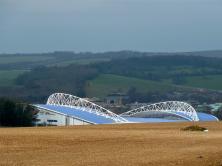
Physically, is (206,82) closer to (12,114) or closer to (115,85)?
(115,85)

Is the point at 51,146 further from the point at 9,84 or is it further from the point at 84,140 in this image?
the point at 9,84

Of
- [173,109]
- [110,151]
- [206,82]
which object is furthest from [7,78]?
[110,151]

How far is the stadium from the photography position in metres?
85.7

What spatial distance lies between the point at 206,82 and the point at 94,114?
7387cm

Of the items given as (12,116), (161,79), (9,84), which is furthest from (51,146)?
(161,79)

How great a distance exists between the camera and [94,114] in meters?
90.6

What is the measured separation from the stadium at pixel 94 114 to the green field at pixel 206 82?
4750 centimetres

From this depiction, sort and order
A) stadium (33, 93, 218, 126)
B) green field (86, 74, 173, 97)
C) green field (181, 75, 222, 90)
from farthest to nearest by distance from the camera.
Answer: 1. green field (181, 75, 222, 90)
2. green field (86, 74, 173, 97)
3. stadium (33, 93, 218, 126)

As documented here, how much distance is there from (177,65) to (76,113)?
111394mm

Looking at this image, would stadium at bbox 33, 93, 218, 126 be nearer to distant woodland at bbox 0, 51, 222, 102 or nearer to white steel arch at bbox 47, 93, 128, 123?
white steel arch at bbox 47, 93, 128, 123

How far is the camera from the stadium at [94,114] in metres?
85.7

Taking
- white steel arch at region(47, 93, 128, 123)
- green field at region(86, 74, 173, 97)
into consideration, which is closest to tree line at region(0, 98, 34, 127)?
white steel arch at region(47, 93, 128, 123)

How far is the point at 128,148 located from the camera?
90.1ft

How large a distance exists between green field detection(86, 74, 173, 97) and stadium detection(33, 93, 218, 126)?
40083 mm
